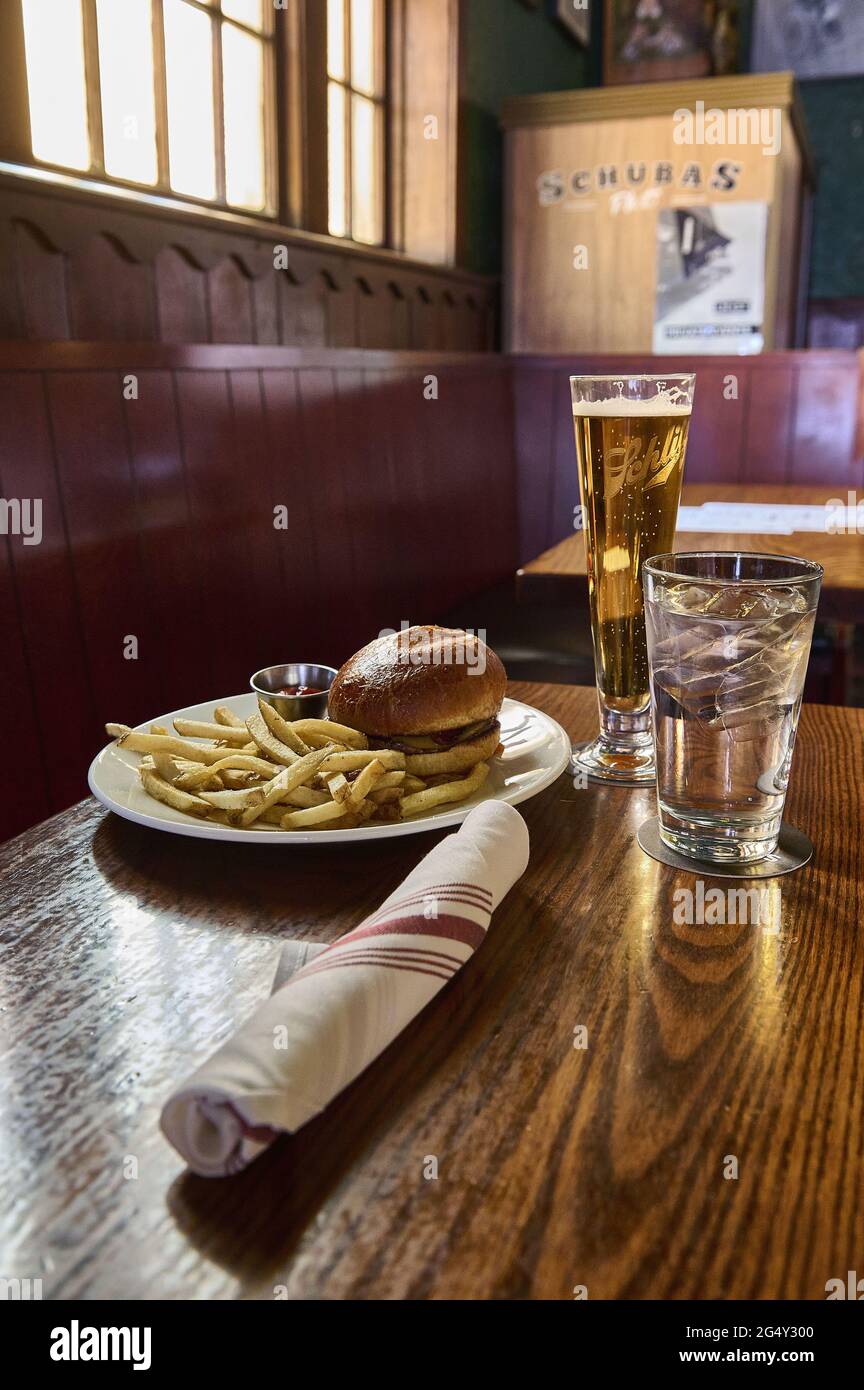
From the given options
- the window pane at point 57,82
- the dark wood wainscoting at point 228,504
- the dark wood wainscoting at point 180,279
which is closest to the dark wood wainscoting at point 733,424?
the dark wood wainscoting at point 228,504

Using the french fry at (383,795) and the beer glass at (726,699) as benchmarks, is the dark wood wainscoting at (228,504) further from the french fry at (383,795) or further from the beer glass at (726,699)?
the beer glass at (726,699)

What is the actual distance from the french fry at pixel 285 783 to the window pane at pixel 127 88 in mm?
2263

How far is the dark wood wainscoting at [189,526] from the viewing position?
167 centimetres

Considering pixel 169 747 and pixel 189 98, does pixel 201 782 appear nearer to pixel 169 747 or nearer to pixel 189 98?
pixel 169 747

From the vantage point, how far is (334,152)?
12.6ft

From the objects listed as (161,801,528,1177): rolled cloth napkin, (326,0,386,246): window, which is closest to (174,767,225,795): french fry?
(161,801,528,1177): rolled cloth napkin

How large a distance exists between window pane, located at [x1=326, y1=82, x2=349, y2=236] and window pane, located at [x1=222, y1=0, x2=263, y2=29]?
1.43 ft

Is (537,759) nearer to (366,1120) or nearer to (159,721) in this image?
(159,721)

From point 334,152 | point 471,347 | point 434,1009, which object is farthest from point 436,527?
point 434,1009

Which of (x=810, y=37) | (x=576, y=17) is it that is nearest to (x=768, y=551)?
A: (x=576, y=17)

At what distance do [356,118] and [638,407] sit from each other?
3.67m

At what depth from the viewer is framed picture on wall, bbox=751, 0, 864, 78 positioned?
7.65m

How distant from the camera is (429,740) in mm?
896

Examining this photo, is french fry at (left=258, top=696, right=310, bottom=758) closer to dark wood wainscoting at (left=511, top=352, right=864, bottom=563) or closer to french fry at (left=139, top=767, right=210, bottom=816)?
french fry at (left=139, top=767, right=210, bottom=816)
